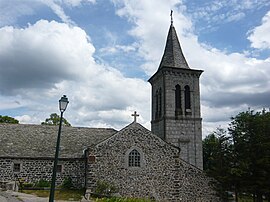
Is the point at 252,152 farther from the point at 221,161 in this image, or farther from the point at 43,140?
the point at 43,140

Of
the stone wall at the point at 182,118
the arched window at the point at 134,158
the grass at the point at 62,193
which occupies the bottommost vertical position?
the grass at the point at 62,193

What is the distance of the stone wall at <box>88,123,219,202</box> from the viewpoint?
20297 mm

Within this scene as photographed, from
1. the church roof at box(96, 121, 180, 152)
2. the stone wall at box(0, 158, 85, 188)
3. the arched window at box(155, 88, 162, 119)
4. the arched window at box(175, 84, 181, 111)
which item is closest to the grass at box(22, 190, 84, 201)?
the stone wall at box(0, 158, 85, 188)

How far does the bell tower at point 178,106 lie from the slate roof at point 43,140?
536 cm

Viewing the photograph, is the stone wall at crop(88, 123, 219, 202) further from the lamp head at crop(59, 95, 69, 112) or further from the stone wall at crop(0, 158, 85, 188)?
the lamp head at crop(59, 95, 69, 112)

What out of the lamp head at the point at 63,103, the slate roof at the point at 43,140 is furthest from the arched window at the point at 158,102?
the lamp head at the point at 63,103

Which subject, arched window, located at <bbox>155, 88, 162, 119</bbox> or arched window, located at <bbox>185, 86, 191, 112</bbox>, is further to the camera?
arched window, located at <bbox>155, 88, 162, 119</bbox>

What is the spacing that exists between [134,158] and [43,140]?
26.6ft

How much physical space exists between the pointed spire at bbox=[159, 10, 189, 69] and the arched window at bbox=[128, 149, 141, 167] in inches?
423

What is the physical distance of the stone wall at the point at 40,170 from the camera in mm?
21094

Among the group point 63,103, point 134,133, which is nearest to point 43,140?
point 134,133

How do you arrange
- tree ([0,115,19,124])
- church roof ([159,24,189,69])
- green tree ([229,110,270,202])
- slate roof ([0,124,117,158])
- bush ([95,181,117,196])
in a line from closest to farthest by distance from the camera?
1. bush ([95,181,117,196])
2. green tree ([229,110,270,202])
3. slate roof ([0,124,117,158])
4. church roof ([159,24,189,69])
5. tree ([0,115,19,124])

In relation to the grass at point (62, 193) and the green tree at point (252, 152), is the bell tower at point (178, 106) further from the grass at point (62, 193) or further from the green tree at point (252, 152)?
the grass at point (62, 193)

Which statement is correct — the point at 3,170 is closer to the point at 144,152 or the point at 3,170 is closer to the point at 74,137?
the point at 74,137
